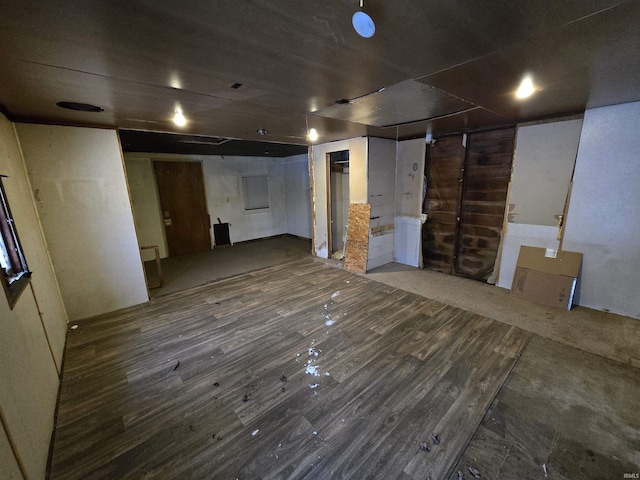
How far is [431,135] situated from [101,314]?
18.1 ft

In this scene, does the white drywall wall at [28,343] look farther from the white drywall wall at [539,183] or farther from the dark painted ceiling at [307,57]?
the white drywall wall at [539,183]

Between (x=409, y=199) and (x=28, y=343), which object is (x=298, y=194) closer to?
(x=409, y=199)

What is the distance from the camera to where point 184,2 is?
3.33 feet

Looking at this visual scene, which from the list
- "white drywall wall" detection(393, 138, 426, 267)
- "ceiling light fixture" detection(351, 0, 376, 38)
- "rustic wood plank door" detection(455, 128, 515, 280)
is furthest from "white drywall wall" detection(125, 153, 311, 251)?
"ceiling light fixture" detection(351, 0, 376, 38)

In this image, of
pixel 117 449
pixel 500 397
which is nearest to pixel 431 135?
pixel 500 397

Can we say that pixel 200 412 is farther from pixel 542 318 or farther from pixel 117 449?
pixel 542 318

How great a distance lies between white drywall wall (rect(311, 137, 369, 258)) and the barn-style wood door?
45.9 inches

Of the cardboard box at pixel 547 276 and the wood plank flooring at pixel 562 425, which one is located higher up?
the cardboard box at pixel 547 276

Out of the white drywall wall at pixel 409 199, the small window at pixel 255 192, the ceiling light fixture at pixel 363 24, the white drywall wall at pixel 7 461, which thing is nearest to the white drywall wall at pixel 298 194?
the small window at pixel 255 192

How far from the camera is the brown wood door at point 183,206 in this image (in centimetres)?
561

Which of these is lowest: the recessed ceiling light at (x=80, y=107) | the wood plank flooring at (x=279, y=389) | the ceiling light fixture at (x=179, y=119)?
the wood plank flooring at (x=279, y=389)

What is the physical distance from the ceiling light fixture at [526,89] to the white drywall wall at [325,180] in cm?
223

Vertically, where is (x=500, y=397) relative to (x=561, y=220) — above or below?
below

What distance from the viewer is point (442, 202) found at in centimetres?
427
